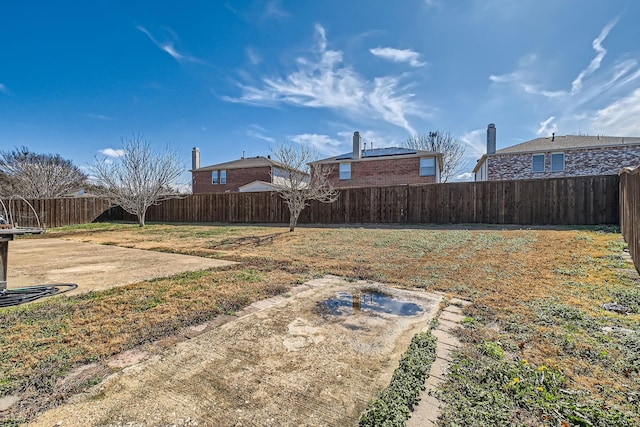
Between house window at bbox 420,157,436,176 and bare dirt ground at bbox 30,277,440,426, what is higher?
house window at bbox 420,157,436,176

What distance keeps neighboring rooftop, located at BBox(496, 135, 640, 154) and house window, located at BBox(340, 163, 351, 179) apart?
383 inches

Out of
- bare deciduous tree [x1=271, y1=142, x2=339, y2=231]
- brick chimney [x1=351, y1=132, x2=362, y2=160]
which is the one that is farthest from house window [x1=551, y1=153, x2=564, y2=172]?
bare deciduous tree [x1=271, y1=142, x2=339, y2=231]

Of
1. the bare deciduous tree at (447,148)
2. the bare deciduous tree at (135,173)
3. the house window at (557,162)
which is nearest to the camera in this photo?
the bare deciduous tree at (135,173)

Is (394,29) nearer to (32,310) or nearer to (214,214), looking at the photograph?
(32,310)

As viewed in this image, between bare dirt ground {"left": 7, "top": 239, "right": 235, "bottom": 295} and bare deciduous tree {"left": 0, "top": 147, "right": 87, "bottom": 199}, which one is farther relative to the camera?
bare deciduous tree {"left": 0, "top": 147, "right": 87, "bottom": 199}

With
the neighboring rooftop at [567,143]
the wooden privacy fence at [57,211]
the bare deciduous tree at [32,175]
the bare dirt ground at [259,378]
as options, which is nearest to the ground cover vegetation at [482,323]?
the bare dirt ground at [259,378]

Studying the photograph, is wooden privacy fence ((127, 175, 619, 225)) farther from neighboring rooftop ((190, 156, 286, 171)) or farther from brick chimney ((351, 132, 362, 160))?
neighboring rooftop ((190, 156, 286, 171))

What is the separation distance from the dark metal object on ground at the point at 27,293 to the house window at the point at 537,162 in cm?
2205

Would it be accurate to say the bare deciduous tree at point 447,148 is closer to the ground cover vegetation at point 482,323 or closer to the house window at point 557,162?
the house window at point 557,162

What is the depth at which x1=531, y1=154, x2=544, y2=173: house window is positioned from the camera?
58.0 feet

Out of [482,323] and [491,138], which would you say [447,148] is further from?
[482,323]

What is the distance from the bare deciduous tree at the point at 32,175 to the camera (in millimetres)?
24109

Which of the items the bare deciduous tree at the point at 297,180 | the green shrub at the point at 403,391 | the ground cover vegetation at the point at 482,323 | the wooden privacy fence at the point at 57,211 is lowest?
the green shrub at the point at 403,391

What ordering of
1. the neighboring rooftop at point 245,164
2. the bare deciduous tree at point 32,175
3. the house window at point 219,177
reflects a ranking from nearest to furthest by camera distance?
the bare deciduous tree at point 32,175 → the neighboring rooftop at point 245,164 → the house window at point 219,177
